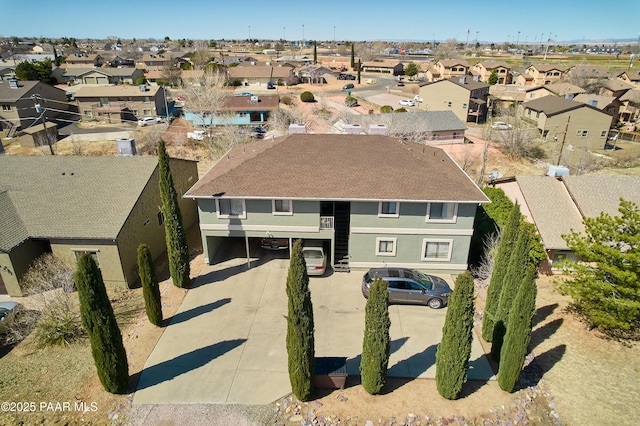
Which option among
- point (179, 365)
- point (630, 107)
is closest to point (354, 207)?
point (179, 365)

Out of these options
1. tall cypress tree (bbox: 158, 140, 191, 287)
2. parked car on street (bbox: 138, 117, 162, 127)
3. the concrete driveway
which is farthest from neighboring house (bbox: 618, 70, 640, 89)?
tall cypress tree (bbox: 158, 140, 191, 287)

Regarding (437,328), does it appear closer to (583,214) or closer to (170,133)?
(583,214)

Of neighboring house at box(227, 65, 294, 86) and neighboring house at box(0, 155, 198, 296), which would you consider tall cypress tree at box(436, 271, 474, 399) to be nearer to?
neighboring house at box(0, 155, 198, 296)

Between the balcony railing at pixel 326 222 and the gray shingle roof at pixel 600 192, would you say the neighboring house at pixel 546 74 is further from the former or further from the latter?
the balcony railing at pixel 326 222

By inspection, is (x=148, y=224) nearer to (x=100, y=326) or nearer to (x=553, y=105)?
(x=100, y=326)

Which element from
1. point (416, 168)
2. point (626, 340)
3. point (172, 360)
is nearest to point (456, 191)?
point (416, 168)

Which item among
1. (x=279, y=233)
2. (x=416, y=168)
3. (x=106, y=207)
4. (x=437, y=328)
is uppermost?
(x=416, y=168)

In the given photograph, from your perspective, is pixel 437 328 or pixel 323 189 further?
pixel 323 189
